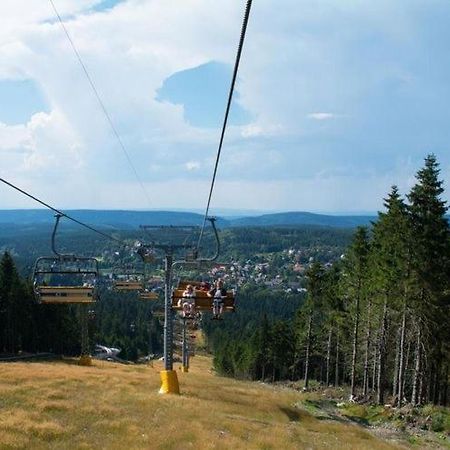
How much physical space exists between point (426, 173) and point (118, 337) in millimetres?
113541

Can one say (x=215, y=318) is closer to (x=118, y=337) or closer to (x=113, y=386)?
(x=113, y=386)

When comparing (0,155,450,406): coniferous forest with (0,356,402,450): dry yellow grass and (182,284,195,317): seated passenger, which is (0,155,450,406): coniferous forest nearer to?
(0,356,402,450): dry yellow grass

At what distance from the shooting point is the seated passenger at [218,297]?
1069 inches

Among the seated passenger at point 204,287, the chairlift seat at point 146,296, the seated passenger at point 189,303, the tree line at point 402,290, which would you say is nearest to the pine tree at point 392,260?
the tree line at point 402,290

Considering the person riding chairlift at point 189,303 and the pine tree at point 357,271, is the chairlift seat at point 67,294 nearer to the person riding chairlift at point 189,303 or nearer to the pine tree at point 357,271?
the person riding chairlift at point 189,303

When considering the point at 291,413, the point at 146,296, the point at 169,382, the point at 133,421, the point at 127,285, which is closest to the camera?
the point at 133,421

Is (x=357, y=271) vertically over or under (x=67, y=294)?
over

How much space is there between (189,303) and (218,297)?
1.74m

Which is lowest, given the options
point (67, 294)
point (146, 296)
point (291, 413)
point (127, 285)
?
point (291, 413)

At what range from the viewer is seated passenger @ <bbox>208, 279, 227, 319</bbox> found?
2716cm

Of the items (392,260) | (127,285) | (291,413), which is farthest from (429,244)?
(127,285)

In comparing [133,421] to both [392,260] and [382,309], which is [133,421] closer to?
[392,260]

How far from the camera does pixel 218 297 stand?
89.6 ft

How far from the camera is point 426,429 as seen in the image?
3491cm
